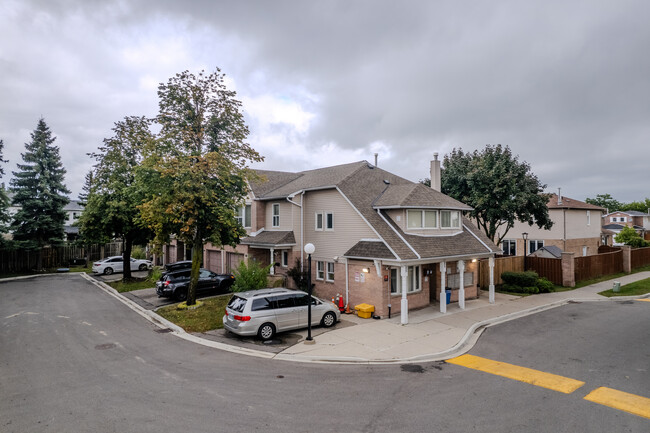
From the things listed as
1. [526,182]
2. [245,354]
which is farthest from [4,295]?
[526,182]

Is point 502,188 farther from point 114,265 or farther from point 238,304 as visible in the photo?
point 114,265

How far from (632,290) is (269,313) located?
24113mm

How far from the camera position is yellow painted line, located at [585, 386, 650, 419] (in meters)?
7.73

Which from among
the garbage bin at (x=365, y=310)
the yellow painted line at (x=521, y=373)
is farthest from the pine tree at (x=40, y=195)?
the yellow painted line at (x=521, y=373)

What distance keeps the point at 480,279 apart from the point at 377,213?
10.3 meters

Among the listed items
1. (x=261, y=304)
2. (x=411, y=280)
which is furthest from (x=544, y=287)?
(x=261, y=304)

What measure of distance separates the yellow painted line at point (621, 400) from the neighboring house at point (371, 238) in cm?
741

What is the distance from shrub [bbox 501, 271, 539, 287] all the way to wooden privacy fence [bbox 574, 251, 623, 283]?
17.9 feet

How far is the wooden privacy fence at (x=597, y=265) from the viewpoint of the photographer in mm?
26031

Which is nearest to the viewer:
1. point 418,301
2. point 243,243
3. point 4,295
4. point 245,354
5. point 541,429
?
point 541,429

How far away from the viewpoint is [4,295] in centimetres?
2189

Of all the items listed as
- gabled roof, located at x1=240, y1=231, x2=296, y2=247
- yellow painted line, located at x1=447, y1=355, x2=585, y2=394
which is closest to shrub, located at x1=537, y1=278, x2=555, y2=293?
yellow painted line, located at x1=447, y1=355, x2=585, y2=394

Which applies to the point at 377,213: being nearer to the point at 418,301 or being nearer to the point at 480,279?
the point at 418,301

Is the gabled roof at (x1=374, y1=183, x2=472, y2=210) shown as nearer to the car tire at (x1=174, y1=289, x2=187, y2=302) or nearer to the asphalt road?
the asphalt road
